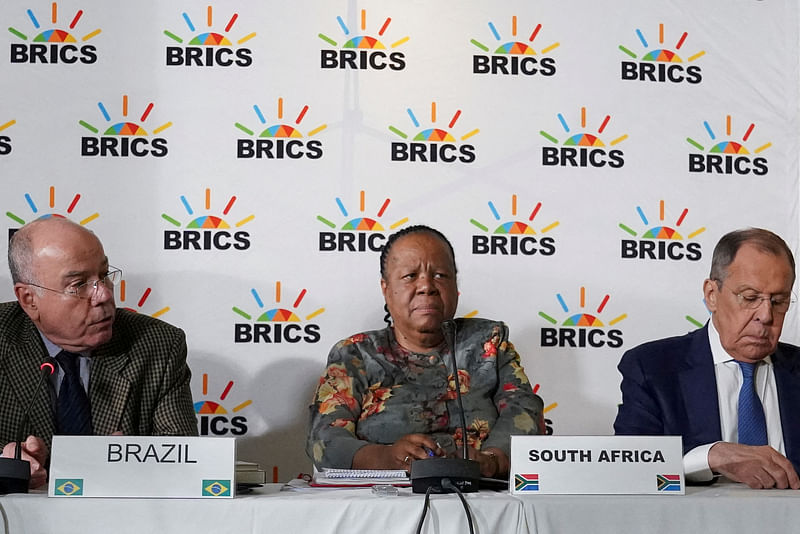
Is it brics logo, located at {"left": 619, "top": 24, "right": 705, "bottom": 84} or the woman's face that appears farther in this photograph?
brics logo, located at {"left": 619, "top": 24, "right": 705, "bottom": 84}

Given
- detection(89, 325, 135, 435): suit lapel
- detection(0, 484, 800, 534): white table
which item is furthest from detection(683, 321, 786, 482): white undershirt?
detection(89, 325, 135, 435): suit lapel

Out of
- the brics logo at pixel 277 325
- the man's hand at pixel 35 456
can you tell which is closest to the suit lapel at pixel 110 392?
the man's hand at pixel 35 456

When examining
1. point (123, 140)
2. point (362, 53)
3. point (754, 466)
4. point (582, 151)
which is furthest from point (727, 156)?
point (123, 140)

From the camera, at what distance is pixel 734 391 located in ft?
7.92

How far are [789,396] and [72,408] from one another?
177 centimetres

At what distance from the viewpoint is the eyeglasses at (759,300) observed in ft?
7.82

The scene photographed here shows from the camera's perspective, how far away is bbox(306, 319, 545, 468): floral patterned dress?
2491 mm

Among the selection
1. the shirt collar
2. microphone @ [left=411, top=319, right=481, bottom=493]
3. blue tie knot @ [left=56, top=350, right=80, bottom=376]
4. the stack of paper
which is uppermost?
the shirt collar

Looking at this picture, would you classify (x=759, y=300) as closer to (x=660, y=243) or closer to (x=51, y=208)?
(x=660, y=243)

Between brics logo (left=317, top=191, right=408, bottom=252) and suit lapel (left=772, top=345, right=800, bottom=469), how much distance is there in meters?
1.27

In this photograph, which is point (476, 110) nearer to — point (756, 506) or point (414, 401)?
point (414, 401)

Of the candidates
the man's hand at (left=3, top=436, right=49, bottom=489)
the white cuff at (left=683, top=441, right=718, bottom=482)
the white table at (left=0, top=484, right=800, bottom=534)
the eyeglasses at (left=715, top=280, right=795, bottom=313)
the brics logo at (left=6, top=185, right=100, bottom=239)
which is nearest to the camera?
the white table at (left=0, top=484, right=800, bottom=534)

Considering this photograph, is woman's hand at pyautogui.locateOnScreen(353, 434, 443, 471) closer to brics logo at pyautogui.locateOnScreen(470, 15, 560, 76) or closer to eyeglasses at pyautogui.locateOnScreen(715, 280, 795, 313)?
eyeglasses at pyautogui.locateOnScreen(715, 280, 795, 313)

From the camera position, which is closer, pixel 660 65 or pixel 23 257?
pixel 23 257
